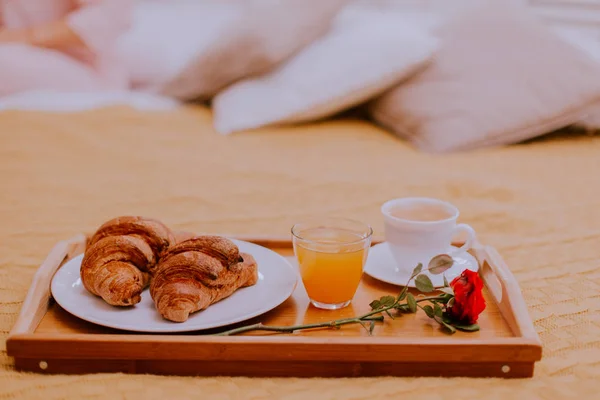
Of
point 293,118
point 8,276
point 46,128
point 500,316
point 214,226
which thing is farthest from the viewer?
point 293,118

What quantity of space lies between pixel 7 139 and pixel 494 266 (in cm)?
108

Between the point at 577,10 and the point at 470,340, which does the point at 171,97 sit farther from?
the point at 470,340

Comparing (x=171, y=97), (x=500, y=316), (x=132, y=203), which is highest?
(x=500, y=316)

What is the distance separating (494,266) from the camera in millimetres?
850

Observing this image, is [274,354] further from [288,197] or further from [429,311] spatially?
[288,197]

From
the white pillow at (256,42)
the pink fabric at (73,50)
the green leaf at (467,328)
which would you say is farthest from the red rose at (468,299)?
the pink fabric at (73,50)

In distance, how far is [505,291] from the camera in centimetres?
78

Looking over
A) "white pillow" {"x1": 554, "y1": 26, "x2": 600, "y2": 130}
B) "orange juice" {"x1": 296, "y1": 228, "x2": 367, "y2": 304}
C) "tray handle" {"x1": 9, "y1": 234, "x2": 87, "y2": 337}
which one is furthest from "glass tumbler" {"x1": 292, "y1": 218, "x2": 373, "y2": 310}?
"white pillow" {"x1": 554, "y1": 26, "x2": 600, "y2": 130}

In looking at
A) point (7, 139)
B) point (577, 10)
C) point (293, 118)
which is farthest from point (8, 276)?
point (577, 10)

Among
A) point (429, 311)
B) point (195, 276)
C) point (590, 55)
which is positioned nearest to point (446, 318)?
point (429, 311)

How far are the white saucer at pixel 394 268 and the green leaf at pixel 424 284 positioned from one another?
0.19 ft

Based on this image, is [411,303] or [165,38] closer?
[411,303]

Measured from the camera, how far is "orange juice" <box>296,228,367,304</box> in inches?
29.7

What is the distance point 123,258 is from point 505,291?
422 mm
